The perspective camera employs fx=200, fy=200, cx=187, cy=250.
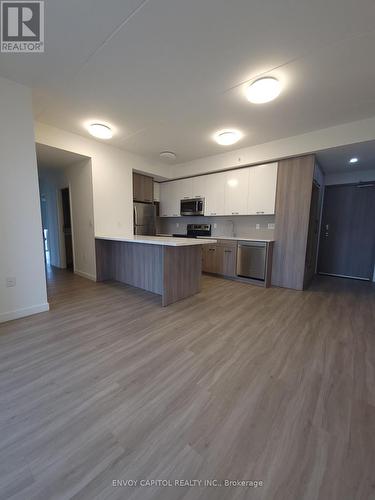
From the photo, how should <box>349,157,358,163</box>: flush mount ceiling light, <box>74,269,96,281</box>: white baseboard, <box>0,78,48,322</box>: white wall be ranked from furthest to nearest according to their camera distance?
<box>74,269,96,281</box>: white baseboard, <box>349,157,358,163</box>: flush mount ceiling light, <box>0,78,48,322</box>: white wall

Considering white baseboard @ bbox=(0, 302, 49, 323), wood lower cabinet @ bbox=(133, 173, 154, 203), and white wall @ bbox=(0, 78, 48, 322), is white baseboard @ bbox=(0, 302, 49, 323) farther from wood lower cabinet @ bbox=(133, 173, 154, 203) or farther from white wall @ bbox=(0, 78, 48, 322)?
wood lower cabinet @ bbox=(133, 173, 154, 203)

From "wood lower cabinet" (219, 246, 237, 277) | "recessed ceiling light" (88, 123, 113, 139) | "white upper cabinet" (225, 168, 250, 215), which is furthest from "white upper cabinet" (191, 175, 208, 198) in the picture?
"recessed ceiling light" (88, 123, 113, 139)

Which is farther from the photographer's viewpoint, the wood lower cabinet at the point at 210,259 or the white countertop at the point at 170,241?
the wood lower cabinet at the point at 210,259

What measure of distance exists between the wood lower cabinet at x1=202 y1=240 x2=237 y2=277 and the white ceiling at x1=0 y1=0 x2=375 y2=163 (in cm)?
223

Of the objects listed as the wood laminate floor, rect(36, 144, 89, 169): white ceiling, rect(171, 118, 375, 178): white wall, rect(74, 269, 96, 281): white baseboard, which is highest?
rect(171, 118, 375, 178): white wall

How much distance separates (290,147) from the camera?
11.5 feet

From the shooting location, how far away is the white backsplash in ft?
14.5

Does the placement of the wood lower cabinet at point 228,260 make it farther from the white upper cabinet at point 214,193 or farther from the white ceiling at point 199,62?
the white ceiling at point 199,62

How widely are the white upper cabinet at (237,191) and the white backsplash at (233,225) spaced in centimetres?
48

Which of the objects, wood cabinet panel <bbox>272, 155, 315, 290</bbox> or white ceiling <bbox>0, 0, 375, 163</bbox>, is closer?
white ceiling <bbox>0, 0, 375, 163</bbox>

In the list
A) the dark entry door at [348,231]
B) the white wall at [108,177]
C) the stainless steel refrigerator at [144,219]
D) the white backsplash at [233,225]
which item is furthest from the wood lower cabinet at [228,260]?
the dark entry door at [348,231]

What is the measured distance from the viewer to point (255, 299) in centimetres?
325

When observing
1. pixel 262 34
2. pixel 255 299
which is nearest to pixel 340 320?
pixel 255 299

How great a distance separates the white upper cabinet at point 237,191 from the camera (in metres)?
4.24
